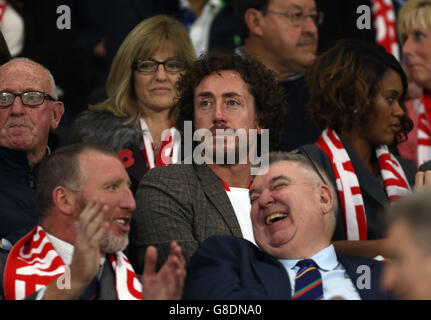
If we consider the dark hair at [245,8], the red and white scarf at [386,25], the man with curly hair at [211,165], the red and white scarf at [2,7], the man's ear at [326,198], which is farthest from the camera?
the red and white scarf at [386,25]

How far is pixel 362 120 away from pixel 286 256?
151 cm

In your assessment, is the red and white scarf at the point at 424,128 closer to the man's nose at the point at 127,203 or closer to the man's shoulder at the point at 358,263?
the man's shoulder at the point at 358,263

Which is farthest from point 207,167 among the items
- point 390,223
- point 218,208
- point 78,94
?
point 78,94

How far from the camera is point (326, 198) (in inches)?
157

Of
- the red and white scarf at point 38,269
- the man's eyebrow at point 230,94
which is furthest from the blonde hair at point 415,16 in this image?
the red and white scarf at point 38,269

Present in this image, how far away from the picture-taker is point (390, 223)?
8.90 ft

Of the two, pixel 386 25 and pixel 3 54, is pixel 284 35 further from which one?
pixel 3 54

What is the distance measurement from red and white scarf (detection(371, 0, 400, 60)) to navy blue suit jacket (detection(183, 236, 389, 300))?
3.14 m

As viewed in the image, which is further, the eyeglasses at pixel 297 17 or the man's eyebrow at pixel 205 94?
the eyeglasses at pixel 297 17

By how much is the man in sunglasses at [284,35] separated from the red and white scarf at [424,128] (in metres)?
0.75

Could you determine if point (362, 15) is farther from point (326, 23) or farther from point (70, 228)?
point (70, 228)

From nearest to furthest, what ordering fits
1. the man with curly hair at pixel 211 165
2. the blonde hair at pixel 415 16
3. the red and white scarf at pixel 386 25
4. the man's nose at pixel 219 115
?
the man with curly hair at pixel 211 165
the man's nose at pixel 219 115
the blonde hair at pixel 415 16
the red and white scarf at pixel 386 25

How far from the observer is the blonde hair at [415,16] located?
5535 mm

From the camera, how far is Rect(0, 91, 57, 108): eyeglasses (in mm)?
4430
